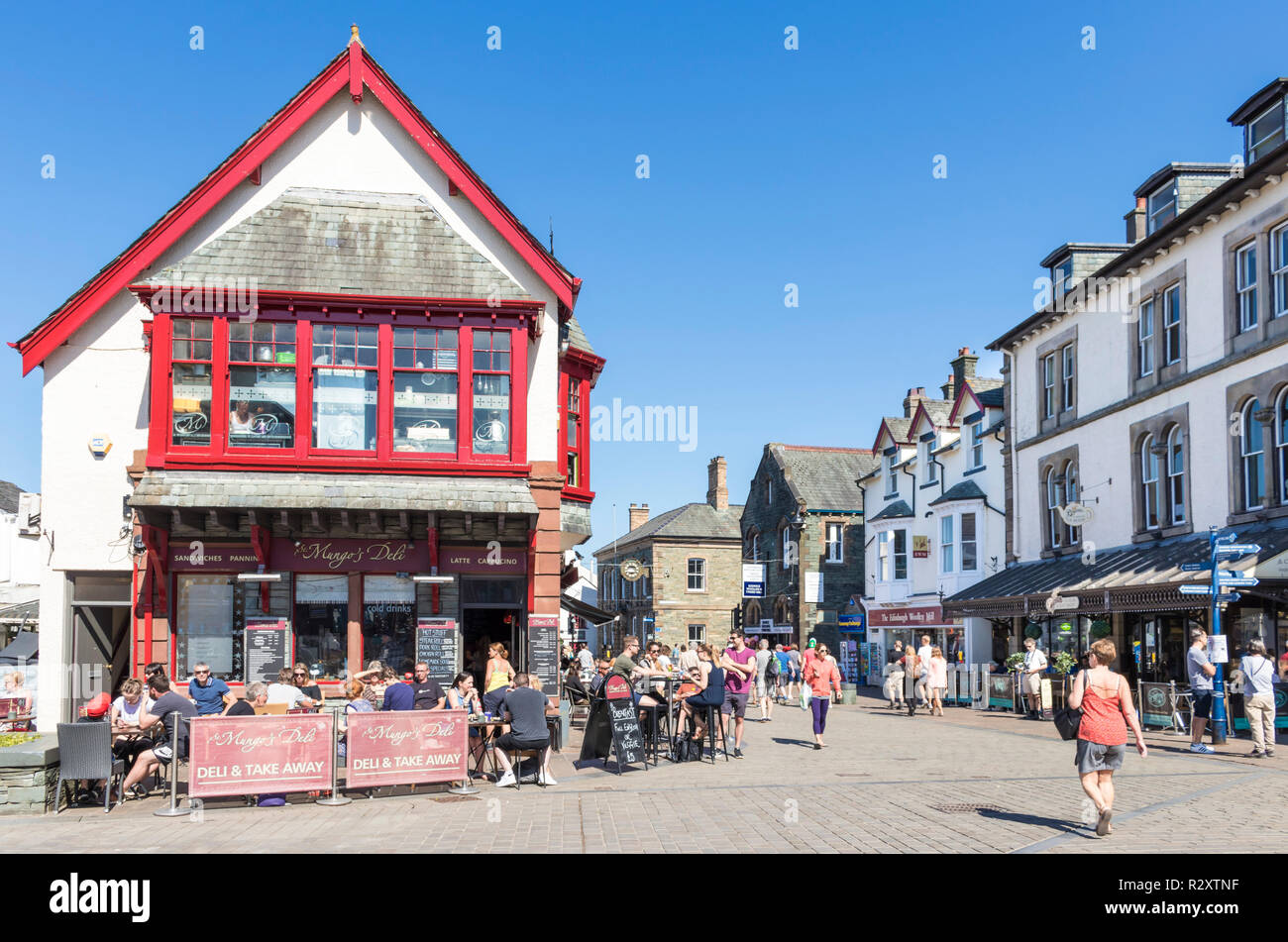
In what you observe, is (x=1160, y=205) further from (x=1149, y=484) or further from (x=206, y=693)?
(x=206, y=693)

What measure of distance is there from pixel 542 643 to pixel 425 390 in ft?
14.6

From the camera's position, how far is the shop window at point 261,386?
17.8 metres

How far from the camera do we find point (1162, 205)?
90.9 feet

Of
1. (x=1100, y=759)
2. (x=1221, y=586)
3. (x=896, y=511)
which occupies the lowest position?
(x=1100, y=759)

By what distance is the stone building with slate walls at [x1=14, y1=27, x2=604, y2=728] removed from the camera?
17656 millimetres

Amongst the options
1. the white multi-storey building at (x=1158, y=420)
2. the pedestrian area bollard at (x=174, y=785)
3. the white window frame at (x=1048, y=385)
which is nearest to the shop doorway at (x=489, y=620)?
the pedestrian area bollard at (x=174, y=785)

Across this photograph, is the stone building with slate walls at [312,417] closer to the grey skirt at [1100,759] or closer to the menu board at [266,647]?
the menu board at [266,647]

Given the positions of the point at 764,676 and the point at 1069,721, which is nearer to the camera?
the point at 1069,721

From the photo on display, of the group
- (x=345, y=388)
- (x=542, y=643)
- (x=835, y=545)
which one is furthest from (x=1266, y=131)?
(x=835, y=545)

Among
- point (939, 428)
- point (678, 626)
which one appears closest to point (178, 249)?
point (939, 428)

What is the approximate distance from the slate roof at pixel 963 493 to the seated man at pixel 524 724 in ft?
84.1

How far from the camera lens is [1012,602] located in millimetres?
29234

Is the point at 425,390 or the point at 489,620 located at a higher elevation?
the point at 425,390

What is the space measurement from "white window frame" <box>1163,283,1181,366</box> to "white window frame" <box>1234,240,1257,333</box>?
2.36 metres
